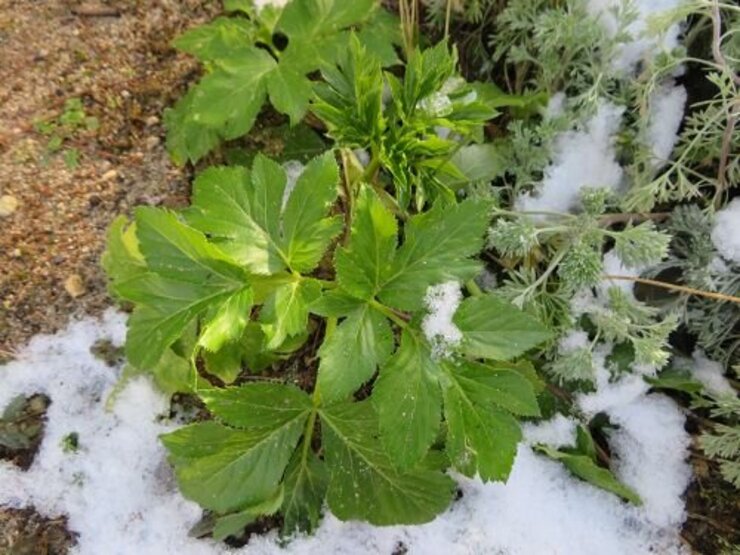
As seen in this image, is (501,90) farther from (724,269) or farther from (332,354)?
(332,354)

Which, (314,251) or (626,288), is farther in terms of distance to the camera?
(626,288)

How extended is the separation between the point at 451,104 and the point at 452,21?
86 centimetres

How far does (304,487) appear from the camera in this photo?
193 centimetres

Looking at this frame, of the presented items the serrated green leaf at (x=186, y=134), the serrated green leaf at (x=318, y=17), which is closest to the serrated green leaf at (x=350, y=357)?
the serrated green leaf at (x=186, y=134)

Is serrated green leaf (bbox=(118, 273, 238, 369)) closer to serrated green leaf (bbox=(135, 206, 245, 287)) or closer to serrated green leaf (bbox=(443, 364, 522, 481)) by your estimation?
serrated green leaf (bbox=(135, 206, 245, 287))

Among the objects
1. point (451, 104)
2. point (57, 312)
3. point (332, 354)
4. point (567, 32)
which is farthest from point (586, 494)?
point (57, 312)

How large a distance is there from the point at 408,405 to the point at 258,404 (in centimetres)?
41

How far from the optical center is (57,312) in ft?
7.08

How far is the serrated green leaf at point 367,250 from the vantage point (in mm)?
1572

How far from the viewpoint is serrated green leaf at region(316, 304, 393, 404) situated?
1.59 metres

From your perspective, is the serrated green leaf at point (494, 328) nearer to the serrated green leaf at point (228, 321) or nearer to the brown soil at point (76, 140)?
the serrated green leaf at point (228, 321)

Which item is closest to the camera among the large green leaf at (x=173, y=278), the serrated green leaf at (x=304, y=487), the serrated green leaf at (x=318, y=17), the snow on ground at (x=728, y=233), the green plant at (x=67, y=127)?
the large green leaf at (x=173, y=278)

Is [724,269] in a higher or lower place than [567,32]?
lower

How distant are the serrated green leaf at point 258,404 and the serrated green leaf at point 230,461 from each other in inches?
1.3
